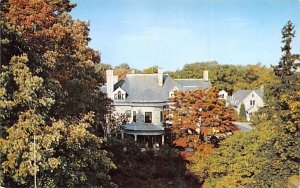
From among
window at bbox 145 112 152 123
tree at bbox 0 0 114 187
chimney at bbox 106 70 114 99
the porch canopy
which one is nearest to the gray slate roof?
chimney at bbox 106 70 114 99

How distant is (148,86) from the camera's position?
32.1 ft

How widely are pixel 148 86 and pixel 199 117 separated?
7.59ft

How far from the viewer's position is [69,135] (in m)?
4.19

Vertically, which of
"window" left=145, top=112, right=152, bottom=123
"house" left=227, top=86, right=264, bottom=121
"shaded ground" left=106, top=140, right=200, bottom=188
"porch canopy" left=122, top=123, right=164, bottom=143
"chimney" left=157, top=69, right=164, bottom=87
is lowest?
"shaded ground" left=106, top=140, right=200, bottom=188

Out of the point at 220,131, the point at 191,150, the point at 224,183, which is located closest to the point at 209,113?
the point at 220,131

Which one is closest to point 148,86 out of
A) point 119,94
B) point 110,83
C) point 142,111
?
point 142,111

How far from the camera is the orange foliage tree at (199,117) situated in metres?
7.82

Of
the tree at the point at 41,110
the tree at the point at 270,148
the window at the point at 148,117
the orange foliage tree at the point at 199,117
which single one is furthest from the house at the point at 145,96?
the tree at the point at 41,110

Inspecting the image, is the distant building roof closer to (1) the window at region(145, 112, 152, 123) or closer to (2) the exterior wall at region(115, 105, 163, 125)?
(2) the exterior wall at region(115, 105, 163, 125)

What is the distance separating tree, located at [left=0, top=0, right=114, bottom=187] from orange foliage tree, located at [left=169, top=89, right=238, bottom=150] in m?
2.78

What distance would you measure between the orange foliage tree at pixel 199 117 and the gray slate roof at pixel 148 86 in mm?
1155

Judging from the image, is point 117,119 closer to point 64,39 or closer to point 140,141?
point 140,141

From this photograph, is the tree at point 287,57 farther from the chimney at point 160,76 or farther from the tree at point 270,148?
the chimney at point 160,76

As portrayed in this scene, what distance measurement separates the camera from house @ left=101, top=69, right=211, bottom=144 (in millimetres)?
9109
